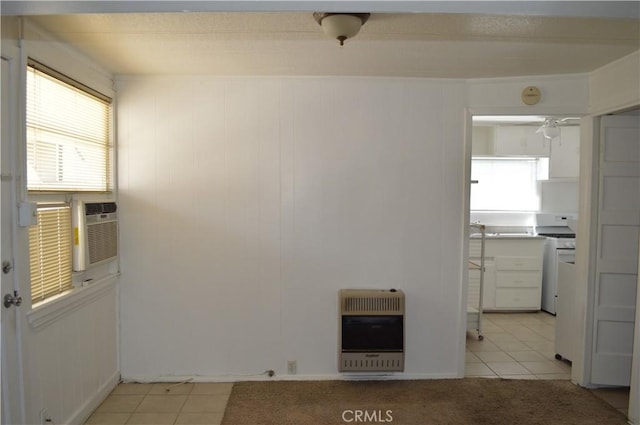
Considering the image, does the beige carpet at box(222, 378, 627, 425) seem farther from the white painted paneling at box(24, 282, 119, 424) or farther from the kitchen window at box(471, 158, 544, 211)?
the kitchen window at box(471, 158, 544, 211)

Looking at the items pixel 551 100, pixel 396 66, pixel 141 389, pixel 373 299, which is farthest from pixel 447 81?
pixel 141 389

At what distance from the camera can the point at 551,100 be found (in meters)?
3.16

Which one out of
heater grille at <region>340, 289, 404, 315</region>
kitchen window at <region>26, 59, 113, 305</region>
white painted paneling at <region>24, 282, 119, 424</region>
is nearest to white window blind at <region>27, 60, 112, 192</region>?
kitchen window at <region>26, 59, 113, 305</region>

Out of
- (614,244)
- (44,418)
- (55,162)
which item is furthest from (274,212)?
(614,244)

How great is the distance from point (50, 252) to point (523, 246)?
191 inches

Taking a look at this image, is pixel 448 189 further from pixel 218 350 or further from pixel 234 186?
pixel 218 350

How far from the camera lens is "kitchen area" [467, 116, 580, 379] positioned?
11.9 ft

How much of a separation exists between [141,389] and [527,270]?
4.38 metres

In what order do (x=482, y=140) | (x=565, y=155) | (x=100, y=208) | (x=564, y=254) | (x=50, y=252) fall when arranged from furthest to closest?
(x=482, y=140) < (x=565, y=155) < (x=564, y=254) < (x=100, y=208) < (x=50, y=252)

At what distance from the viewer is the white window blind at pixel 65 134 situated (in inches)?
85.7

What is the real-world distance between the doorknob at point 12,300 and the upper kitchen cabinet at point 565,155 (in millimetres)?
5767

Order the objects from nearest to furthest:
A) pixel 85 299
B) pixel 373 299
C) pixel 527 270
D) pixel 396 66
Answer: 1. pixel 85 299
2. pixel 396 66
3. pixel 373 299
4. pixel 527 270

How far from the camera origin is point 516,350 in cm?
389

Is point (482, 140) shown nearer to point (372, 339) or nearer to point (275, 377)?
point (372, 339)
